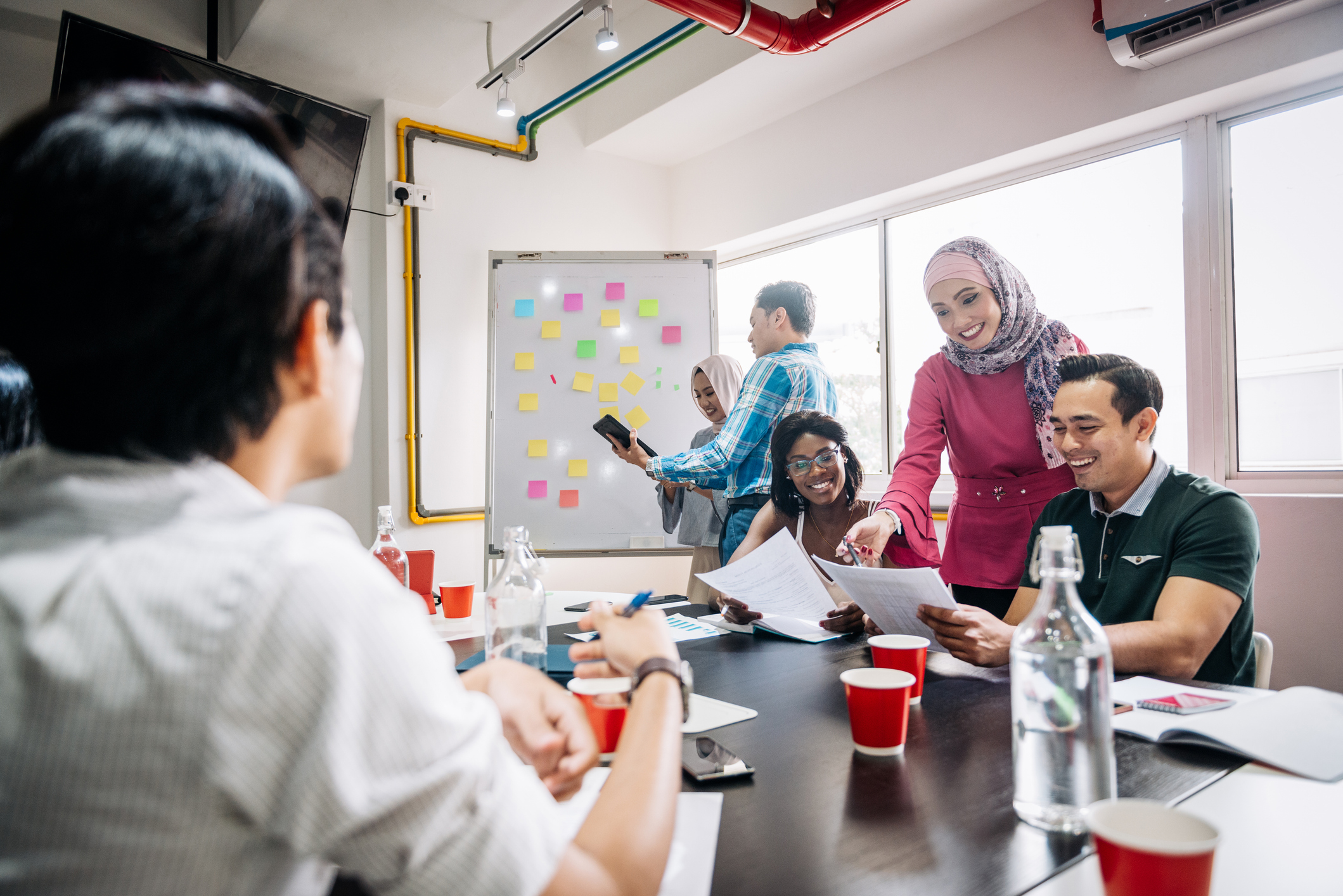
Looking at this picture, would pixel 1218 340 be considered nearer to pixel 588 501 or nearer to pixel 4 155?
pixel 588 501

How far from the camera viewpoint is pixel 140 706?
368 mm

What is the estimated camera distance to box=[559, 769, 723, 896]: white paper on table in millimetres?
624

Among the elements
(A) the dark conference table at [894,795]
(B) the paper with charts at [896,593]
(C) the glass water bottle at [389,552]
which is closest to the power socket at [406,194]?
(C) the glass water bottle at [389,552]

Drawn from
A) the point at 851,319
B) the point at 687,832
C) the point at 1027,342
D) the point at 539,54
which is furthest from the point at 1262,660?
the point at 539,54

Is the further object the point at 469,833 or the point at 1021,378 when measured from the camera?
the point at 1021,378

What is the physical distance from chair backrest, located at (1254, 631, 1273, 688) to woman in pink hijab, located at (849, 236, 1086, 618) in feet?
2.34

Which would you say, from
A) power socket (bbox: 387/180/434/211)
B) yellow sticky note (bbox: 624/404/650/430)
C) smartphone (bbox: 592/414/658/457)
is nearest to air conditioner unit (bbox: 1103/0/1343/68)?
smartphone (bbox: 592/414/658/457)

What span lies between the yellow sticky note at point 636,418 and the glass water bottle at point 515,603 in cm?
217

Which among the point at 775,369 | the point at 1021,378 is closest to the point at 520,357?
the point at 775,369

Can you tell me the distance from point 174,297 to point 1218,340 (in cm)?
289

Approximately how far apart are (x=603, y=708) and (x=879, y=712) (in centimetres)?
31

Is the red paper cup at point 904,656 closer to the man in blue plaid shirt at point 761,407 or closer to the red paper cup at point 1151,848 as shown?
the red paper cup at point 1151,848

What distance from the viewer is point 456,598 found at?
1772mm

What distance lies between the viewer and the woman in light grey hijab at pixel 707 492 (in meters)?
2.98
